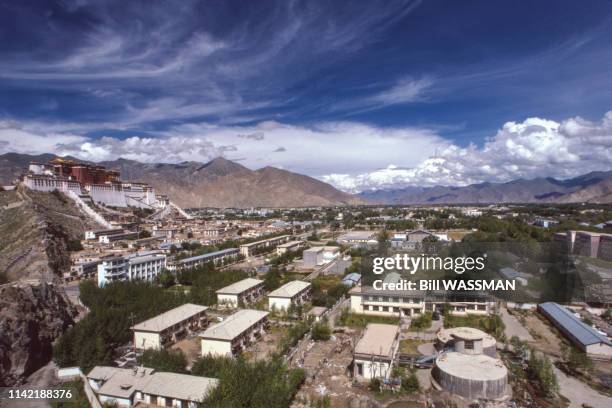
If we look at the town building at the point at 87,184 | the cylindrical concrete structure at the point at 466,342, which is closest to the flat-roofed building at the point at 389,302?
the cylindrical concrete structure at the point at 466,342

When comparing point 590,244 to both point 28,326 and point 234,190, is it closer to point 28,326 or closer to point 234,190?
point 28,326

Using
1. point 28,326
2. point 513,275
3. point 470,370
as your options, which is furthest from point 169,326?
point 513,275

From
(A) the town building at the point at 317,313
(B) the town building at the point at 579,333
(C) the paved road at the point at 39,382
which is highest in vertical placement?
(B) the town building at the point at 579,333

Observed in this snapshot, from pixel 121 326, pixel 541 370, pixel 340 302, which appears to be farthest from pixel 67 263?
pixel 541 370

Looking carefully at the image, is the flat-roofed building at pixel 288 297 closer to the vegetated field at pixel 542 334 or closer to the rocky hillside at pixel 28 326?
the rocky hillside at pixel 28 326

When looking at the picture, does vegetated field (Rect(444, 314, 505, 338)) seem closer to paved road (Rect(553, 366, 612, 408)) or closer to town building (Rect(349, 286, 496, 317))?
town building (Rect(349, 286, 496, 317))
